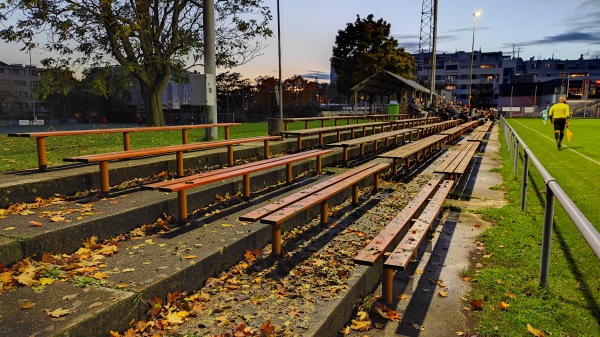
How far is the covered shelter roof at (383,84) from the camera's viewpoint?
23.8 metres

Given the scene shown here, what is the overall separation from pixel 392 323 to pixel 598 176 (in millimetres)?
8676

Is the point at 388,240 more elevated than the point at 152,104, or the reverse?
the point at 152,104

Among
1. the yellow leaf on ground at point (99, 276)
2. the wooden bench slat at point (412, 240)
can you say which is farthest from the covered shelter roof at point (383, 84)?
the yellow leaf on ground at point (99, 276)

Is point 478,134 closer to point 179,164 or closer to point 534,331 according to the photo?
point 179,164

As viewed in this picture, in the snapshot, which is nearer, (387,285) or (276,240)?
(387,285)

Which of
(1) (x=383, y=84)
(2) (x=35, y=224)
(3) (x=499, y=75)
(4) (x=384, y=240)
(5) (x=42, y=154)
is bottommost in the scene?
(4) (x=384, y=240)

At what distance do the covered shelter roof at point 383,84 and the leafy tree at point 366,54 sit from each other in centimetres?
1805

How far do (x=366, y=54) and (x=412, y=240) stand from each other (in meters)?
44.4

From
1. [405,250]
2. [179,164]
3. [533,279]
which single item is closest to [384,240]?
[405,250]

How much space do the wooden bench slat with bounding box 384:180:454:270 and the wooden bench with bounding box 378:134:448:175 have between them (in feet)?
8.22

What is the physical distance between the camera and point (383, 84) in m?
26.0

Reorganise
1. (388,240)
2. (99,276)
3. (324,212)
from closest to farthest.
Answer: (99,276) → (388,240) → (324,212)

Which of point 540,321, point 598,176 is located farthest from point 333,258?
point 598,176

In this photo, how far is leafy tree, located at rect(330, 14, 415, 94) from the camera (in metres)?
45.6
